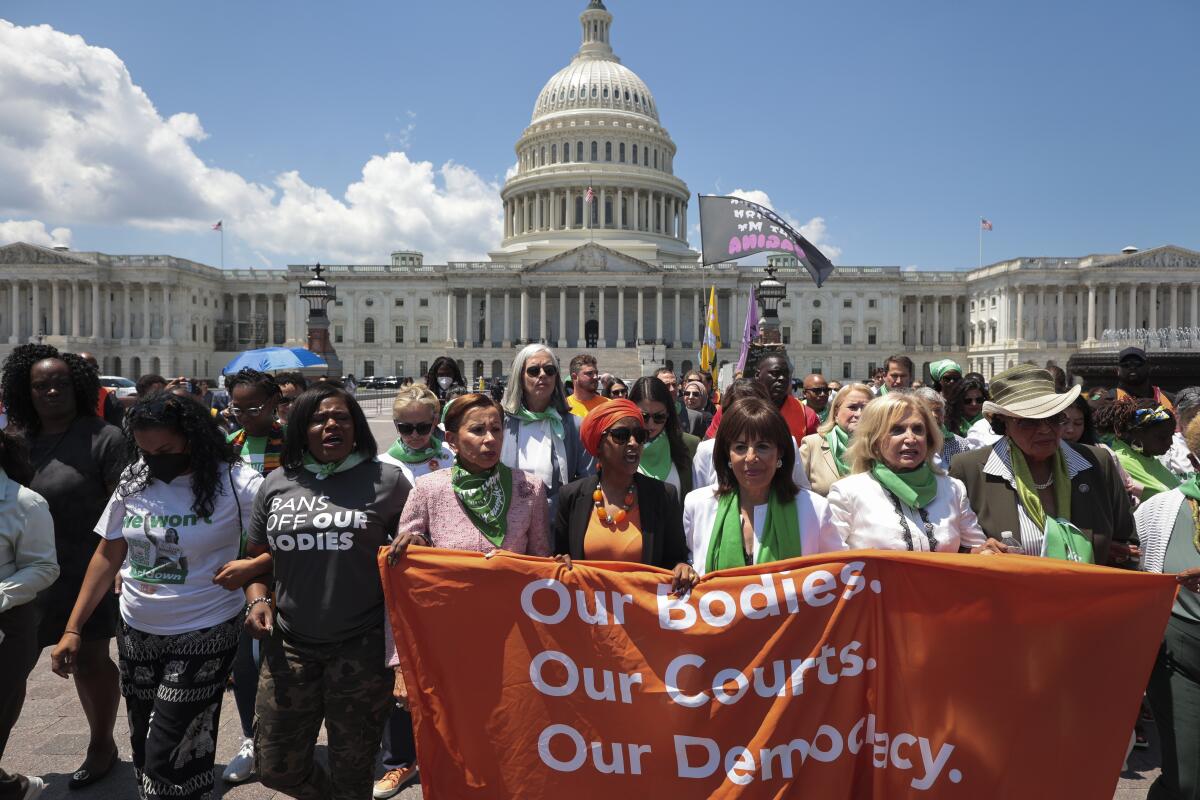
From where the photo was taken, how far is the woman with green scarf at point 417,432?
6.11 metres

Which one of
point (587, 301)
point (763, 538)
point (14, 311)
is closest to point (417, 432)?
point (763, 538)

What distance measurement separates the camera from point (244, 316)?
9281cm

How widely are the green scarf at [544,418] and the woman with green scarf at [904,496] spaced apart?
7.95 feet

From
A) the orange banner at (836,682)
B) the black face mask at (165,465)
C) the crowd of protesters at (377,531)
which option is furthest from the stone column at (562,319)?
the orange banner at (836,682)

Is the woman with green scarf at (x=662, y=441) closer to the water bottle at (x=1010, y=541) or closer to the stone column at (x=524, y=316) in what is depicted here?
the water bottle at (x=1010, y=541)

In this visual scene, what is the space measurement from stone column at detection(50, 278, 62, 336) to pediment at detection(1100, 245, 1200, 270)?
365 ft

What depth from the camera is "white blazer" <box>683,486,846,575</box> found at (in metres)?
4.39

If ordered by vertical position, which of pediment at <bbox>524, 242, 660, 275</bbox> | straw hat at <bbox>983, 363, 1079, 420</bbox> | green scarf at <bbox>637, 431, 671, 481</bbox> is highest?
pediment at <bbox>524, 242, 660, 275</bbox>

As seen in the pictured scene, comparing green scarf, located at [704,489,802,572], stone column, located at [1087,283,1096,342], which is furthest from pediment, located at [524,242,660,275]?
green scarf, located at [704,489,802,572]

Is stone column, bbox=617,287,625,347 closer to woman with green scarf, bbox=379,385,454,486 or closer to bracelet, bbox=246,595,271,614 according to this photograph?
woman with green scarf, bbox=379,385,454,486

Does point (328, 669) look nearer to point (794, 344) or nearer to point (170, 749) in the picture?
point (170, 749)

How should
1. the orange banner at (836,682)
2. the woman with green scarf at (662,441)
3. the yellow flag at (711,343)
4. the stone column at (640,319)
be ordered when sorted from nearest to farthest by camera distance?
the orange banner at (836,682), the woman with green scarf at (662,441), the yellow flag at (711,343), the stone column at (640,319)

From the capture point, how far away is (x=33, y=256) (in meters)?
82.8

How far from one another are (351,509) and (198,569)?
40.7 inches
